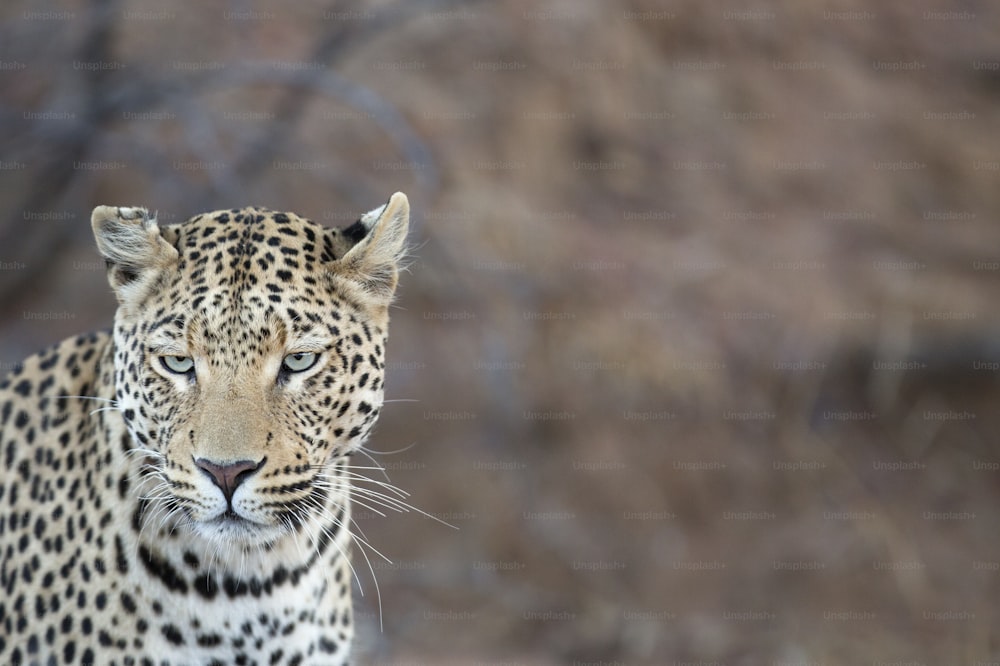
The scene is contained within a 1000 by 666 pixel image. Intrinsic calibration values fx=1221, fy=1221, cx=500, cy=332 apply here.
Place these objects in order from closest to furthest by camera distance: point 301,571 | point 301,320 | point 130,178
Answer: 1. point 301,320
2. point 301,571
3. point 130,178

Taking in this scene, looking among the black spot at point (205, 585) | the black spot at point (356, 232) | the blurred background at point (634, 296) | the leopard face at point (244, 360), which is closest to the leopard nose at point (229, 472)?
the leopard face at point (244, 360)

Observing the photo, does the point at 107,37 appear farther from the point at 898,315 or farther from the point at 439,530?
the point at 898,315

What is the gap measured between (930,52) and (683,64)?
3.00 m

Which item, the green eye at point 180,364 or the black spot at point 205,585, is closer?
the green eye at point 180,364

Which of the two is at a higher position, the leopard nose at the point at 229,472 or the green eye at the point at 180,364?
the green eye at the point at 180,364

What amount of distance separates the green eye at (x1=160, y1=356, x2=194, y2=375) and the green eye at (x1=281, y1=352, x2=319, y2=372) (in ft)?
0.98

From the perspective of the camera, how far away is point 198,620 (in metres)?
4.25

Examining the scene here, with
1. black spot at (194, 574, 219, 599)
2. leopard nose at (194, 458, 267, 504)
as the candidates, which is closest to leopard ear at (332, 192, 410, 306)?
leopard nose at (194, 458, 267, 504)

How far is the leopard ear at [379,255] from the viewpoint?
13.9 ft

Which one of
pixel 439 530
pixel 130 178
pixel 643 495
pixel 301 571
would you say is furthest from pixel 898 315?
pixel 301 571

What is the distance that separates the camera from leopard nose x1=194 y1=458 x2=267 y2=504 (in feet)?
12.5

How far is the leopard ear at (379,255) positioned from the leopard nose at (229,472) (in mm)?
755

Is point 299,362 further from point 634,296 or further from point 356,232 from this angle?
point 634,296

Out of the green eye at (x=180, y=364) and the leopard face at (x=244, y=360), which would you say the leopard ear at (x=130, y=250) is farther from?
the green eye at (x=180, y=364)
